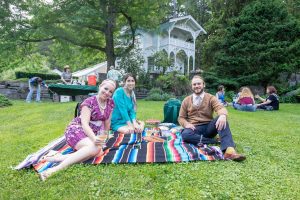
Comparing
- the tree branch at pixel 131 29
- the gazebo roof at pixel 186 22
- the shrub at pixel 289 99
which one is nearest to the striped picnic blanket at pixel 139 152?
the tree branch at pixel 131 29

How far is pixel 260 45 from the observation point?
17875 millimetres

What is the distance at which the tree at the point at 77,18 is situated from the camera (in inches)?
567

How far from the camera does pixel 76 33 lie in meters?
16.0

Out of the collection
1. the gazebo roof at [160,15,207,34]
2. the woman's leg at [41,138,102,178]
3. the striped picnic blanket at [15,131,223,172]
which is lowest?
the striped picnic blanket at [15,131,223,172]

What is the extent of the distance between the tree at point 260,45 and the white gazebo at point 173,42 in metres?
4.75

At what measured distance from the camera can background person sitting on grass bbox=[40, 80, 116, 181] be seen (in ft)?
10.6

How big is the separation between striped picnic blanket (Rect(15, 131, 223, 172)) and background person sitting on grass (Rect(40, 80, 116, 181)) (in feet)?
0.51

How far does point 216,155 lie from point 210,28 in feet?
73.7

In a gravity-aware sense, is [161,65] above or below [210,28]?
below

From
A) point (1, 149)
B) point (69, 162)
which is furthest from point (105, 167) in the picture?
point (1, 149)

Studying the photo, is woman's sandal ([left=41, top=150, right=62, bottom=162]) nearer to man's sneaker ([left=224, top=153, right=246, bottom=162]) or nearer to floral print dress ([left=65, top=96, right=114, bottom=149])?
floral print dress ([left=65, top=96, right=114, bottom=149])

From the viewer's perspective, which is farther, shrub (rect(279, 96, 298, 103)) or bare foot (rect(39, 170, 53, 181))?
shrub (rect(279, 96, 298, 103))

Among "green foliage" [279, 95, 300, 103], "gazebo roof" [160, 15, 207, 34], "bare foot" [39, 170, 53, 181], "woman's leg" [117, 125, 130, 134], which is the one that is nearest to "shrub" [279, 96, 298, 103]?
"green foliage" [279, 95, 300, 103]

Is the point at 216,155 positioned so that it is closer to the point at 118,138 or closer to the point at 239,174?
the point at 239,174
